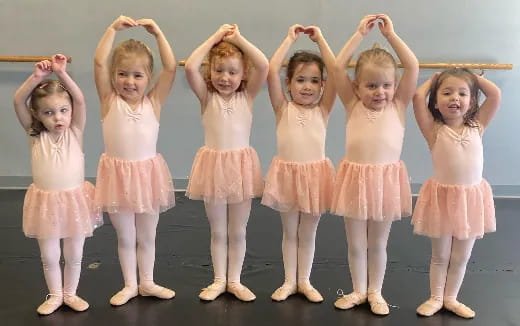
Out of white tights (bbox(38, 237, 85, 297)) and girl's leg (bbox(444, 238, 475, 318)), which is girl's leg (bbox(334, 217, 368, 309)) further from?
white tights (bbox(38, 237, 85, 297))

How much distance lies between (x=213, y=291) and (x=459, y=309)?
976mm

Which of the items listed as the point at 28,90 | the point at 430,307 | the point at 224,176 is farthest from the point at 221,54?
the point at 430,307

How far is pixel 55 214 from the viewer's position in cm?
186

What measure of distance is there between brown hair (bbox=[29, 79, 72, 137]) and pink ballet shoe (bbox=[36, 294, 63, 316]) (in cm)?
64

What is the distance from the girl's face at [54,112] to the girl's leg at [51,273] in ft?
1.41

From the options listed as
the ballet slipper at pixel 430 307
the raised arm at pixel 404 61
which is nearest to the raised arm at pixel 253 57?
the raised arm at pixel 404 61

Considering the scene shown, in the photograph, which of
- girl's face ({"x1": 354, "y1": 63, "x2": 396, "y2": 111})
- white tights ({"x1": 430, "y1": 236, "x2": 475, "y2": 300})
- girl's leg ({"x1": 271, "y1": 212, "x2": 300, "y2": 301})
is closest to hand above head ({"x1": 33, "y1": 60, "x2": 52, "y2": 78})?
girl's leg ({"x1": 271, "y1": 212, "x2": 300, "y2": 301})

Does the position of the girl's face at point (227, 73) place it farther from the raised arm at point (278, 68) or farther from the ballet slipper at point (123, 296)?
the ballet slipper at point (123, 296)

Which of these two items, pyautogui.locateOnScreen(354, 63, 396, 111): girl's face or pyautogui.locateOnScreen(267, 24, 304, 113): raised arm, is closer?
pyautogui.locateOnScreen(354, 63, 396, 111): girl's face

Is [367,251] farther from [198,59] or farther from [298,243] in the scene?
[198,59]

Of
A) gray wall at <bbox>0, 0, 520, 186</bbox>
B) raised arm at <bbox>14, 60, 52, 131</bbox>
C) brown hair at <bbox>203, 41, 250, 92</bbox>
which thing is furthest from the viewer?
gray wall at <bbox>0, 0, 520, 186</bbox>

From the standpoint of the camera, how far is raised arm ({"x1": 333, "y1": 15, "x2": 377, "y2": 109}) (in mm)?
1881

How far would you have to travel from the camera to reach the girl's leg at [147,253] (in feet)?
6.71

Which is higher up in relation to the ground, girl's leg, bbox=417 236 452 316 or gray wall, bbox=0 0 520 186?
gray wall, bbox=0 0 520 186
